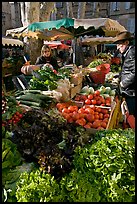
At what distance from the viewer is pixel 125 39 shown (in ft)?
13.8

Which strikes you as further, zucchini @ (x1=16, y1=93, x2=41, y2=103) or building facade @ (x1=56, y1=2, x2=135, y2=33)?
building facade @ (x1=56, y1=2, x2=135, y2=33)

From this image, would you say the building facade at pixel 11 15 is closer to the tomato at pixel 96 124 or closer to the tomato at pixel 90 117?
the tomato at pixel 90 117

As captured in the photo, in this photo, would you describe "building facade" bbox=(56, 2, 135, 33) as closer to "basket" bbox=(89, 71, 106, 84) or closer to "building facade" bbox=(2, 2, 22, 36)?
"building facade" bbox=(2, 2, 22, 36)

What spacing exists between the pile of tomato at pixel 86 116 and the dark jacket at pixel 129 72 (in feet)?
2.56

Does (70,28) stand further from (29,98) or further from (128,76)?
(29,98)

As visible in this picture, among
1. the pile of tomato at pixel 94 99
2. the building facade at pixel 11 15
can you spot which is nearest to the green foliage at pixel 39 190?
the pile of tomato at pixel 94 99

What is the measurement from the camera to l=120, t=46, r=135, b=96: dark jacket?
3.90 m

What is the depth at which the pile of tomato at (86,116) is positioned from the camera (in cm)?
294

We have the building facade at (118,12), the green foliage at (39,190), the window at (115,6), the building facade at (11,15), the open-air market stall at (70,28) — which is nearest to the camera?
the green foliage at (39,190)

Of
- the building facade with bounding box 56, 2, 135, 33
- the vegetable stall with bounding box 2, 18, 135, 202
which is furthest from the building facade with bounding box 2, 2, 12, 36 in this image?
the vegetable stall with bounding box 2, 18, 135, 202

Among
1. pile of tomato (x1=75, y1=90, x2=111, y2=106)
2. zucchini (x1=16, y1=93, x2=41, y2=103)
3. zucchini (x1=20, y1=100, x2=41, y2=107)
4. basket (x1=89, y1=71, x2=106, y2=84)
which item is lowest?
pile of tomato (x1=75, y1=90, x2=111, y2=106)

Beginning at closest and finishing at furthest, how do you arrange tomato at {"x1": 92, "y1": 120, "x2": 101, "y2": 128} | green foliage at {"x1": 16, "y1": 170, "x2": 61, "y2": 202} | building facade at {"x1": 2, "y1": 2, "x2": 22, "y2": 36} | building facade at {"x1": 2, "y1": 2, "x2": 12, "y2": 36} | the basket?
green foliage at {"x1": 16, "y1": 170, "x2": 61, "y2": 202}
tomato at {"x1": 92, "y1": 120, "x2": 101, "y2": 128}
the basket
building facade at {"x1": 2, "y1": 2, "x2": 12, "y2": 36}
building facade at {"x1": 2, "y1": 2, "x2": 22, "y2": 36}

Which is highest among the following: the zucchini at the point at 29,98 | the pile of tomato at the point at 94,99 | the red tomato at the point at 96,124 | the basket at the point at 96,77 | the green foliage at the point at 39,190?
the basket at the point at 96,77

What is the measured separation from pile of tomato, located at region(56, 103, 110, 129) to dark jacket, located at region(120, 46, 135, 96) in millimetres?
779
